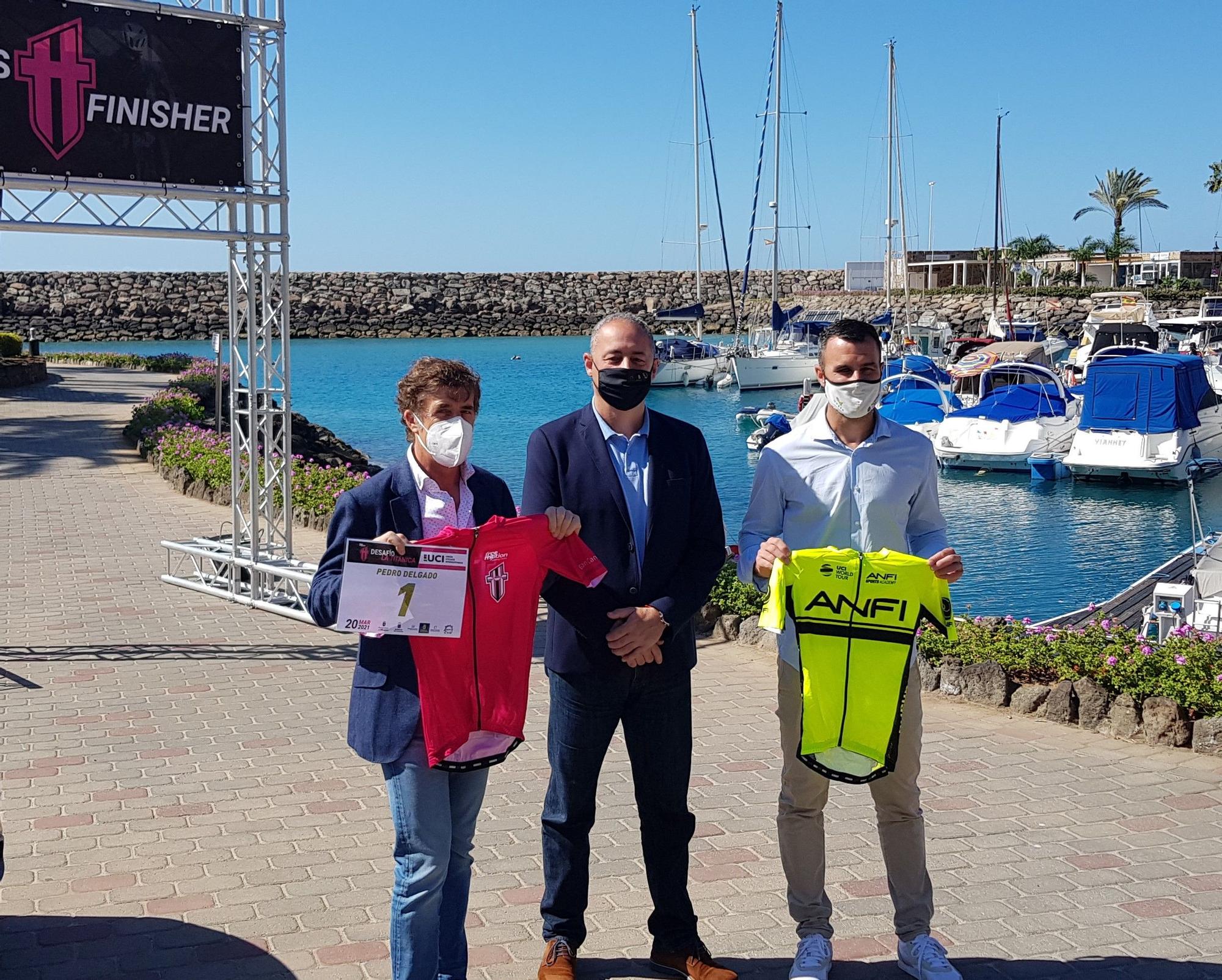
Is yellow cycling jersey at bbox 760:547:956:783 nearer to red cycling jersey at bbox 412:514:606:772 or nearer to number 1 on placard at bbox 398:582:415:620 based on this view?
red cycling jersey at bbox 412:514:606:772

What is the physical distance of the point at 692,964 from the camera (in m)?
4.46

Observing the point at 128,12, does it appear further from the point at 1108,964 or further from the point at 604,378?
the point at 1108,964

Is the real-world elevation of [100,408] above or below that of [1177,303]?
below

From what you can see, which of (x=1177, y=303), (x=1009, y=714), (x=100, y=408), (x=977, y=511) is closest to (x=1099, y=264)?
(x=1177, y=303)

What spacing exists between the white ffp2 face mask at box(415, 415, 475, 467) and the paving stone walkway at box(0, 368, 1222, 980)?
197 centimetres

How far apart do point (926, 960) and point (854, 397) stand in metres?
2.03

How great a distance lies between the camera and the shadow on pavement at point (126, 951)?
4.55 meters

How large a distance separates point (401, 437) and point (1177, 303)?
198ft

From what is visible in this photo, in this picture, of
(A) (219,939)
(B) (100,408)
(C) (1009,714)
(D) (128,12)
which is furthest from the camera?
(B) (100,408)

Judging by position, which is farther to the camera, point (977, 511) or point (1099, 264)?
point (1099, 264)

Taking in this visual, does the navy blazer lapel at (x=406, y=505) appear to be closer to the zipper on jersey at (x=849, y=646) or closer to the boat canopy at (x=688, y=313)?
the zipper on jersey at (x=849, y=646)

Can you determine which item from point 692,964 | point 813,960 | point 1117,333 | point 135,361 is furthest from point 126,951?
point 1117,333

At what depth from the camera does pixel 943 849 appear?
5707mm

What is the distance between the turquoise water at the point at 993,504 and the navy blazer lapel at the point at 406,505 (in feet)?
39.5
